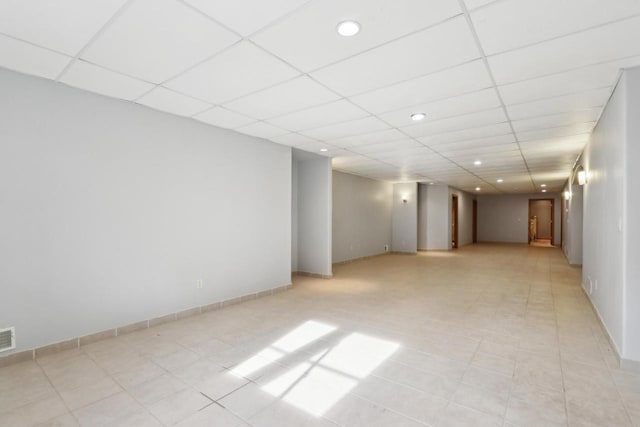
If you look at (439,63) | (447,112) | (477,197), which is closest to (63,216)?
(439,63)

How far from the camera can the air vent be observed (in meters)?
2.74

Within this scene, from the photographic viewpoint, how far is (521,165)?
7.29 meters

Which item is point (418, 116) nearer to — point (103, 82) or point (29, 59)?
point (103, 82)

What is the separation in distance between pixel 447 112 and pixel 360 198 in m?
5.75

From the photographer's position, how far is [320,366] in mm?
2781

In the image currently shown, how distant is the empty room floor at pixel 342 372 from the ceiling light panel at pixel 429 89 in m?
2.61

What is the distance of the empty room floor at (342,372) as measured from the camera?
2096 mm

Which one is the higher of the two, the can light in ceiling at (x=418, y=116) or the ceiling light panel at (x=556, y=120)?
the can light in ceiling at (x=418, y=116)

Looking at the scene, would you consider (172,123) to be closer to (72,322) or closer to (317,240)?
(72,322)

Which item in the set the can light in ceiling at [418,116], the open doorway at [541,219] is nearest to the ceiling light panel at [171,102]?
the can light in ceiling at [418,116]

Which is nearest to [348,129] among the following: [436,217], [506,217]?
[436,217]

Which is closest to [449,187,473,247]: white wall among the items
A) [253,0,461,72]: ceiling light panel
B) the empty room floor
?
the empty room floor

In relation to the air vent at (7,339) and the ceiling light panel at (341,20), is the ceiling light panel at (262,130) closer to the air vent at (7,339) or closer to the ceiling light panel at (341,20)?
the ceiling light panel at (341,20)

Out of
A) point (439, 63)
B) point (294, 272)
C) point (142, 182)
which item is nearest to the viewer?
point (439, 63)
